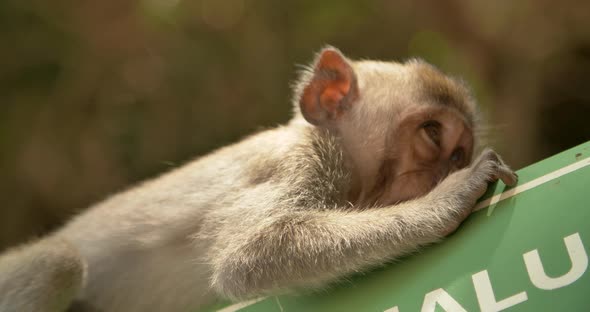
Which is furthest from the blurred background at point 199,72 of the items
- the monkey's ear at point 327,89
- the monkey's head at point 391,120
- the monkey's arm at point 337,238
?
the monkey's arm at point 337,238

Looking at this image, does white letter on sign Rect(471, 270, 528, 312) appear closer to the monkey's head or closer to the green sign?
the green sign

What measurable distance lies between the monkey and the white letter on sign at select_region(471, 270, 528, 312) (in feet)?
1.22

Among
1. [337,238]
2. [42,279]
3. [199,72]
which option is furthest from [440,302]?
[199,72]

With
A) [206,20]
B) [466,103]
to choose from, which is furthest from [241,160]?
[206,20]

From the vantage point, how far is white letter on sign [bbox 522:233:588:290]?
2.37 meters

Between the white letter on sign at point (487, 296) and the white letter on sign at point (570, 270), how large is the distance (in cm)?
7

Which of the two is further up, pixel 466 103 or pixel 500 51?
pixel 500 51

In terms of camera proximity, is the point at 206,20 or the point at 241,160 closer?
the point at 241,160

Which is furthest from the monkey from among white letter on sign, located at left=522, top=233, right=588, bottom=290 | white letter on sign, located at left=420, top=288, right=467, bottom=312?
white letter on sign, located at left=522, top=233, right=588, bottom=290

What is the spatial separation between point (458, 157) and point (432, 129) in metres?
0.19

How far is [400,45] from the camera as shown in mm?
5891

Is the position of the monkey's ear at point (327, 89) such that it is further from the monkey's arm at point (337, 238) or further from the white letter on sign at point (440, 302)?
the white letter on sign at point (440, 302)

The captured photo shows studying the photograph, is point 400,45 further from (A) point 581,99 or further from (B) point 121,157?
(B) point 121,157

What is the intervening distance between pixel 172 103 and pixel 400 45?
1.83 m
